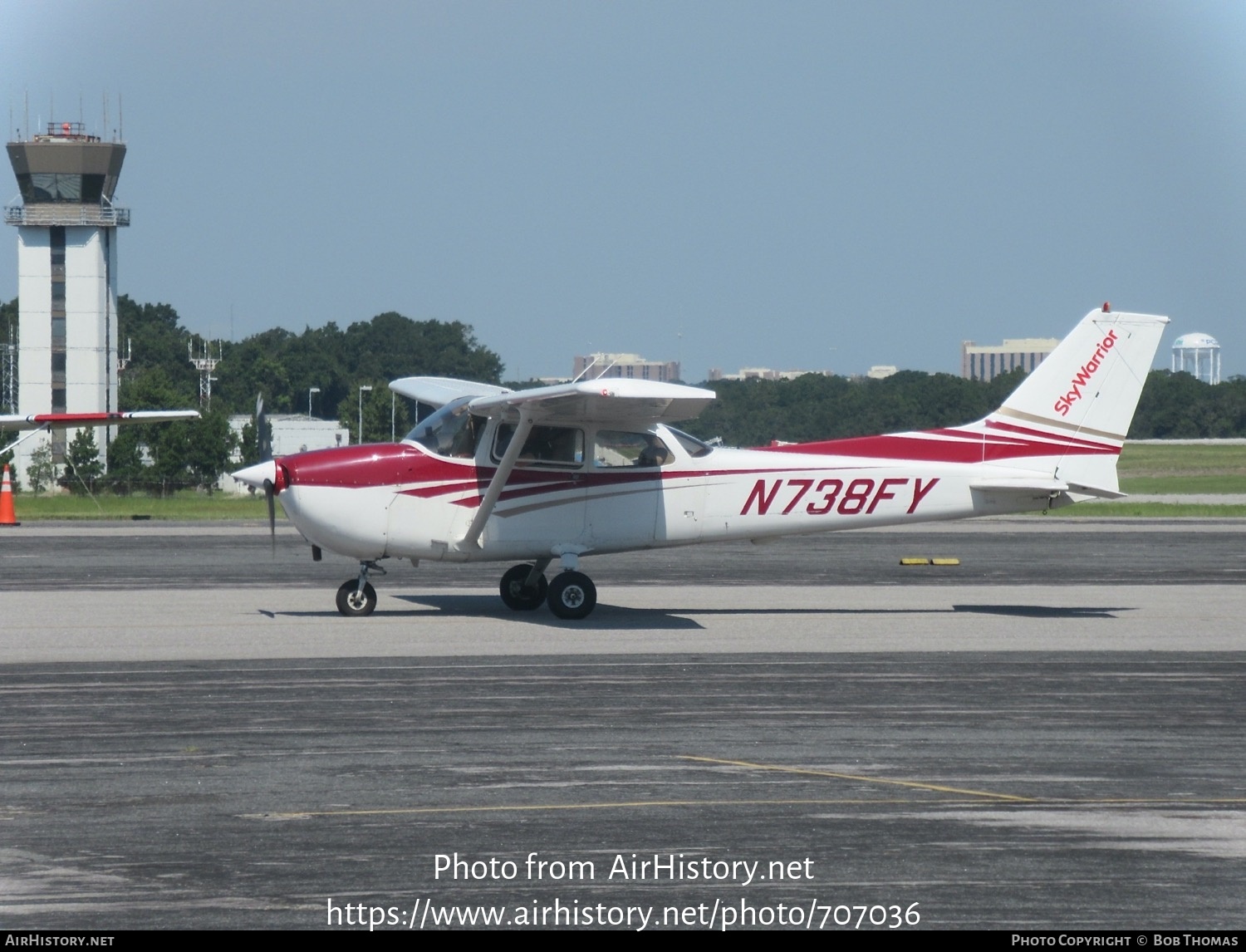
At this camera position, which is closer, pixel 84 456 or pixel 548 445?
pixel 548 445

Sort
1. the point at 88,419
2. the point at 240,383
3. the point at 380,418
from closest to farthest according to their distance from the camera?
the point at 88,419 → the point at 380,418 → the point at 240,383

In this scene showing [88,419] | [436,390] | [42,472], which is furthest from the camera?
[42,472]

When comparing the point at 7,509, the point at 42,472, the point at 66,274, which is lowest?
the point at 7,509

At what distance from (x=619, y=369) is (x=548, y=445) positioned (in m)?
6.00

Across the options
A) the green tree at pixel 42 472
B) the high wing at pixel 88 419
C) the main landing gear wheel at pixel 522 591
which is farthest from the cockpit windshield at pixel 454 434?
the green tree at pixel 42 472

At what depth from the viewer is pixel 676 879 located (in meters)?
5.85

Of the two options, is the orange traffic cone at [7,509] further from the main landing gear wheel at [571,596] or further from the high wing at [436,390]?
the main landing gear wheel at [571,596]

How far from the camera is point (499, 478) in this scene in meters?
14.0

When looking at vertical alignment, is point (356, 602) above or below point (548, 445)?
below

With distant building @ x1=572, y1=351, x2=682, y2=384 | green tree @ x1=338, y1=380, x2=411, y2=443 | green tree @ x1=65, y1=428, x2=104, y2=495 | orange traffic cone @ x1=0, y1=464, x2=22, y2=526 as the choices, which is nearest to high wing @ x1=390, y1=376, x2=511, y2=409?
distant building @ x1=572, y1=351, x2=682, y2=384

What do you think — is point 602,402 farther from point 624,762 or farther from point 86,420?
point 86,420

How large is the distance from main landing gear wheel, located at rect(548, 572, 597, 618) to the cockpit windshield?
1.57m

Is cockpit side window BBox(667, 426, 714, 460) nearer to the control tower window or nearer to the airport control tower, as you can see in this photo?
the airport control tower

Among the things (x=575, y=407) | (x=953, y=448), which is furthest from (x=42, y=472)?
(x=953, y=448)
